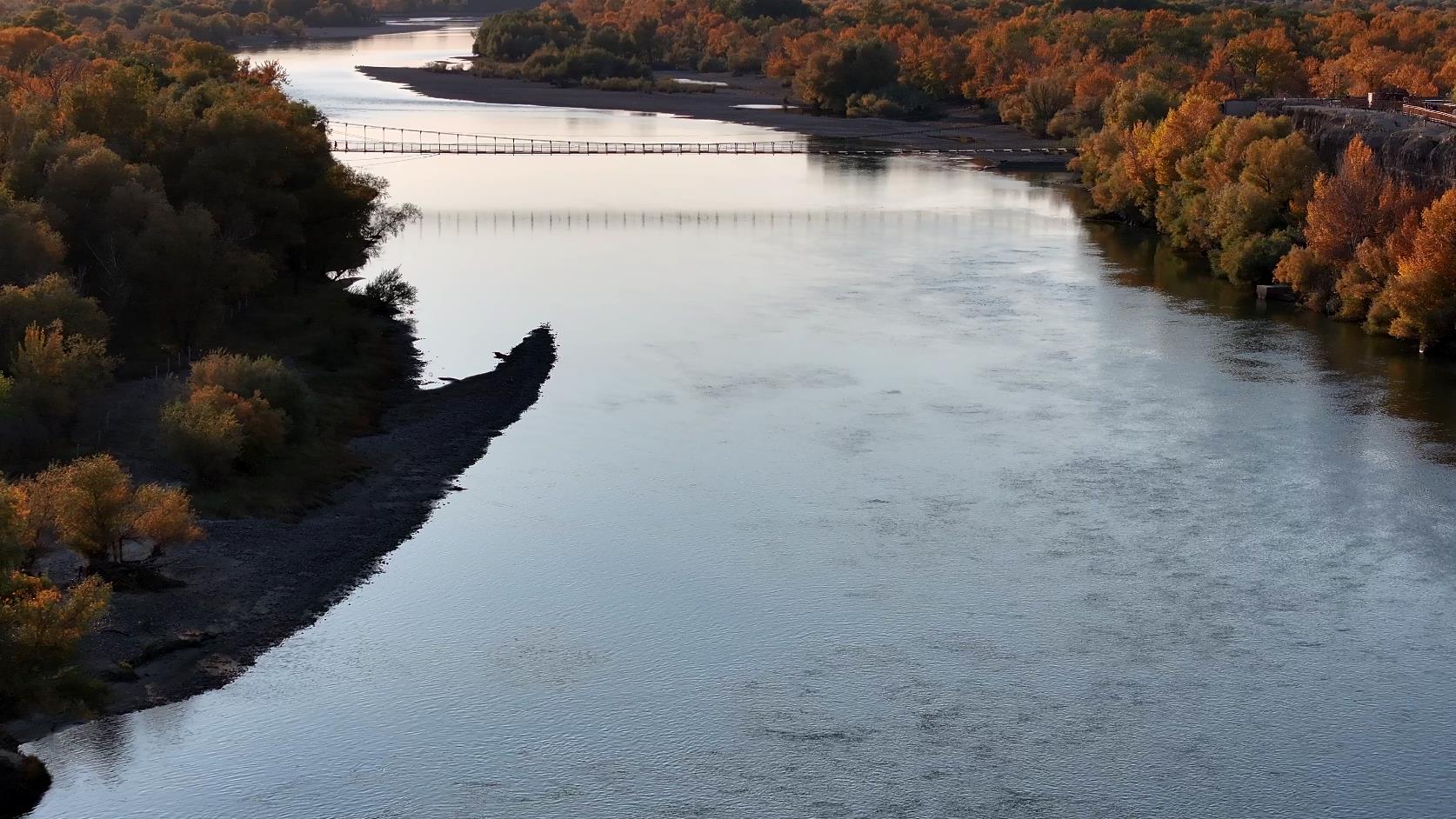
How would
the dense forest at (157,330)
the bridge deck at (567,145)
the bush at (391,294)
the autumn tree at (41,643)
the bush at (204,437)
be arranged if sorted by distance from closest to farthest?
1. the autumn tree at (41,643)
2. the dense forest at (157,330)
3. the bush at (204,437)
4. the bush at (391,294)
5. the bridge deck at (567,145)

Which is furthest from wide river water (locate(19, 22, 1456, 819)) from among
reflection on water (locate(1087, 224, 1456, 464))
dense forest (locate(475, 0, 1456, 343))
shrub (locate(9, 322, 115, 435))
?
shrub (locate(9, 322, 115, 435))

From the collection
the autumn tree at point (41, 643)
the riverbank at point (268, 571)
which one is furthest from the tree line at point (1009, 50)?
the autumn tree at point (41, 643)

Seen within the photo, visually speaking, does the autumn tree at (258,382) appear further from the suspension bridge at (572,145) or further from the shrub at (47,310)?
the suspension bridge at (572,145)

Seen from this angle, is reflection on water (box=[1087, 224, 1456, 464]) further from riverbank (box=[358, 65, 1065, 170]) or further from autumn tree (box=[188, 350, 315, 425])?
riverbank (box=[358, 65, 1065, 170])

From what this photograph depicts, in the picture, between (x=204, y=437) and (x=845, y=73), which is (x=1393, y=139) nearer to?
(x=204, y=437)

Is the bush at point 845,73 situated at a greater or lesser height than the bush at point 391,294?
greater

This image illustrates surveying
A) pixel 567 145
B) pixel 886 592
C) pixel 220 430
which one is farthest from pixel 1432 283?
pixel 567 145
